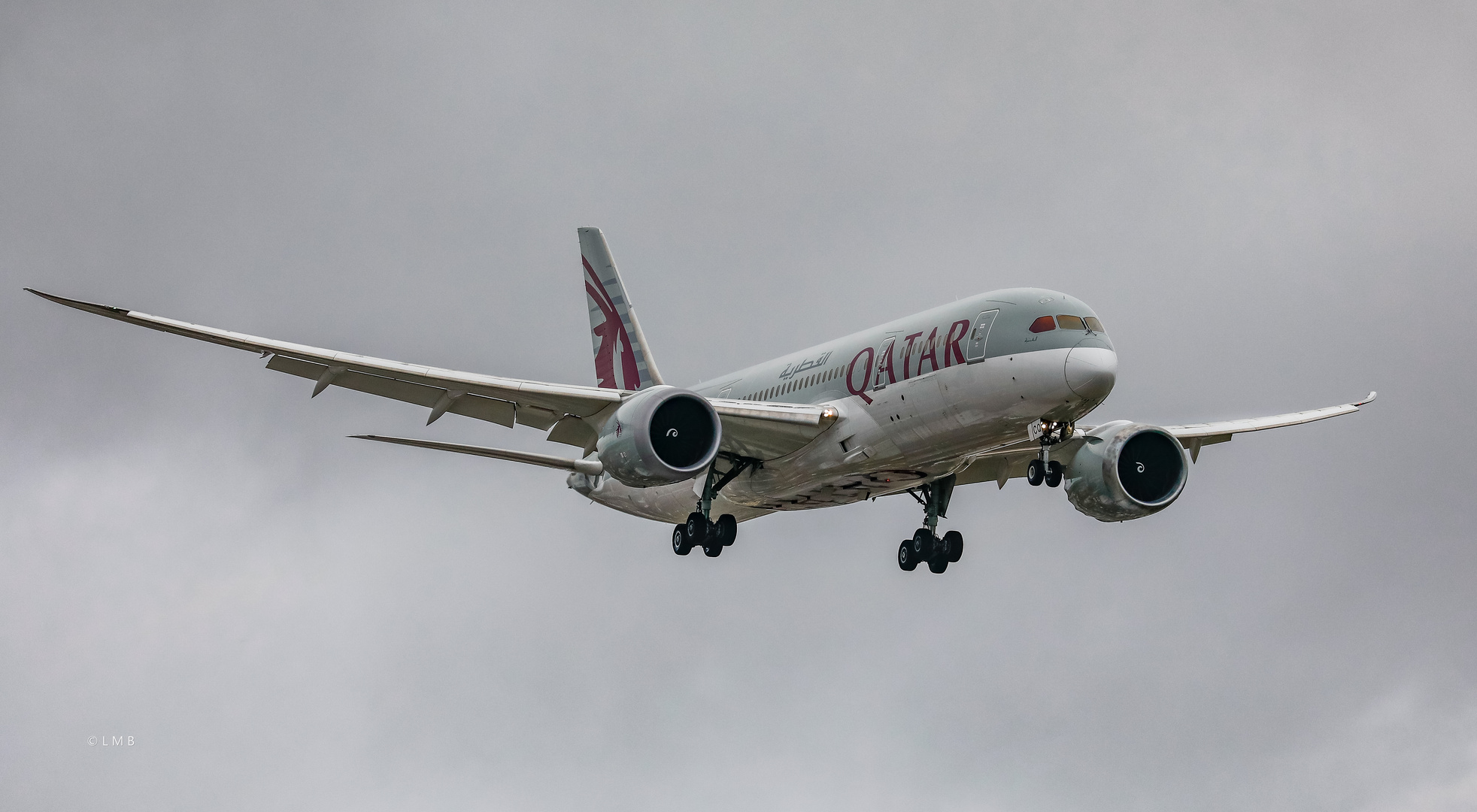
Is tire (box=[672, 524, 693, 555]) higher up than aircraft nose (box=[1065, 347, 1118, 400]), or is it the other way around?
aircraft nose (box=[1065, 347, 1118, 400])

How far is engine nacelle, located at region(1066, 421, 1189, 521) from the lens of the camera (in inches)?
1416

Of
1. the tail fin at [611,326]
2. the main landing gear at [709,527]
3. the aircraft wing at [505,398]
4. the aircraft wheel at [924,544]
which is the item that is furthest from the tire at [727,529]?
the tail fin at [611,326]

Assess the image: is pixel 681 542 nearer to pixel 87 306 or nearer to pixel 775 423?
pixel 775 423

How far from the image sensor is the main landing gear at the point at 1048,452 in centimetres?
2991

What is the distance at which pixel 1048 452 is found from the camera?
3009 cm

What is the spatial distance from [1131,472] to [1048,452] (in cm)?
702

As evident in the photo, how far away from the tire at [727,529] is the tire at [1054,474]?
30.4 ft

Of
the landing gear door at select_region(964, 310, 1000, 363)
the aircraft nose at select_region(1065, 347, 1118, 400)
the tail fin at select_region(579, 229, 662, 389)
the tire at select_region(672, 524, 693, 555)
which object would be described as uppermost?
the tail fin at select_region(579, 229, 662, 389)

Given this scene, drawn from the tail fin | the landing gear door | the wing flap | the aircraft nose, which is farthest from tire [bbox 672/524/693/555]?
the aircraft nose

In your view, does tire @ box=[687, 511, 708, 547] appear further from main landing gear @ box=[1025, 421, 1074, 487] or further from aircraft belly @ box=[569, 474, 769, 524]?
main landing gear @ box=[1025, 421, 1074, 487]

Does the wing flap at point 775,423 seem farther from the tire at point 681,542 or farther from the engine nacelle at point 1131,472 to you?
the engine nacelle at point 1131,472

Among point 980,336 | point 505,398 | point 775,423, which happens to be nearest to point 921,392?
point 980,336

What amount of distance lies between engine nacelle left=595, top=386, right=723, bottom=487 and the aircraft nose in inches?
300

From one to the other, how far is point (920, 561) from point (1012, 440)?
7.92 metres
